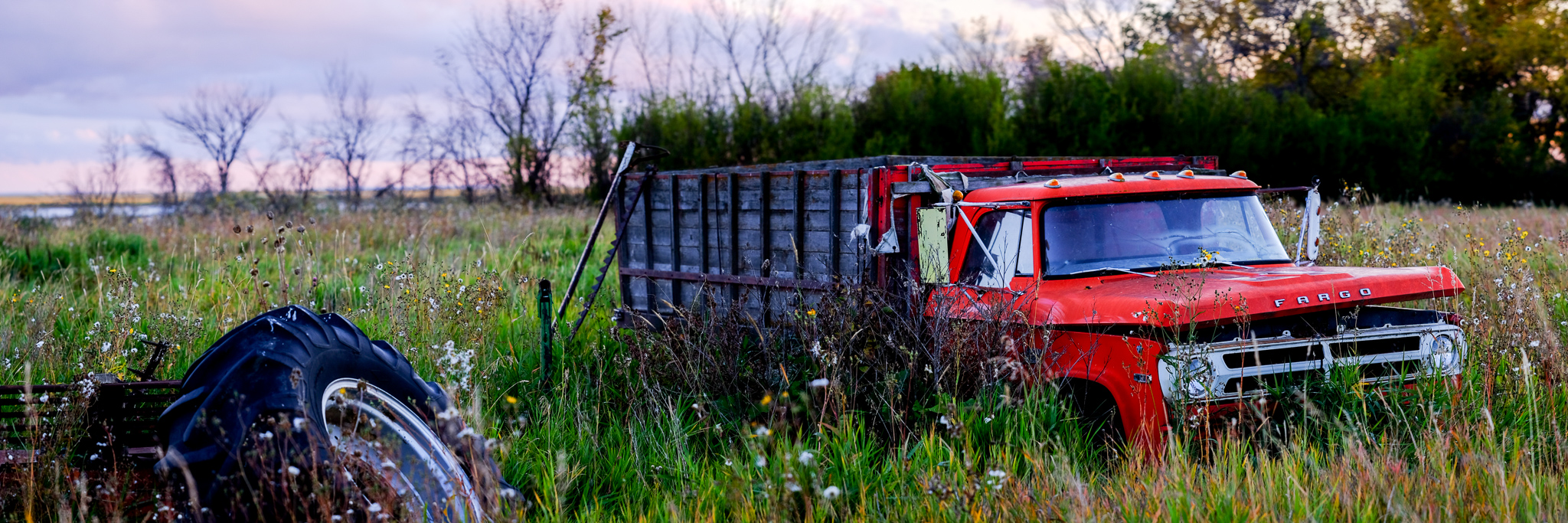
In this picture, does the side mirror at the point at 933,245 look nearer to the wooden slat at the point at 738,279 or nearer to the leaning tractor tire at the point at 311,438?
the wooden slat at the point at 738,279

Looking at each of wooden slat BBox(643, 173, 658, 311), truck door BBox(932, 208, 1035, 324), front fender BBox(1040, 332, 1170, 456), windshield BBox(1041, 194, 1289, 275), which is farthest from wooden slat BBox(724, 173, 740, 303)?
front fender BBox(1040, 332, 1170, 456)

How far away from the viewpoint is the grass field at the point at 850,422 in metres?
3.41

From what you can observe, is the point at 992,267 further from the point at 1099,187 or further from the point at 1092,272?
the point at 1099,187

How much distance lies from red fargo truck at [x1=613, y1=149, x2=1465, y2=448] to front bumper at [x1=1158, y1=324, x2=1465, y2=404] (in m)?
0.01

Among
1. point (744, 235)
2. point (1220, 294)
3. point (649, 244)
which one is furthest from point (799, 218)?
point (1220, 294)

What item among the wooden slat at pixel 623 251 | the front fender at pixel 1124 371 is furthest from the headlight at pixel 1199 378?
the wooden slat at pixel 623 251

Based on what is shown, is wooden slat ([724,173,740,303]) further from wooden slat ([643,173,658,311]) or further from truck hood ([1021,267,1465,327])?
truck hood ([1021,267,1465,327])

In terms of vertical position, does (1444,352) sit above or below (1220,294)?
below

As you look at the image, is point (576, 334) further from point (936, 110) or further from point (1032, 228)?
point (936, 110)

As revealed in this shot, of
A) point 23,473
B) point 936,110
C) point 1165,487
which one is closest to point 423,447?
point 23,473

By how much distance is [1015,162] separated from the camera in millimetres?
6344

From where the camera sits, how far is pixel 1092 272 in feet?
16.8

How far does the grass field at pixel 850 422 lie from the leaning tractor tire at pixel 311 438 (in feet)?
0.82

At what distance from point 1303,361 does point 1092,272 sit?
3.44 feet
